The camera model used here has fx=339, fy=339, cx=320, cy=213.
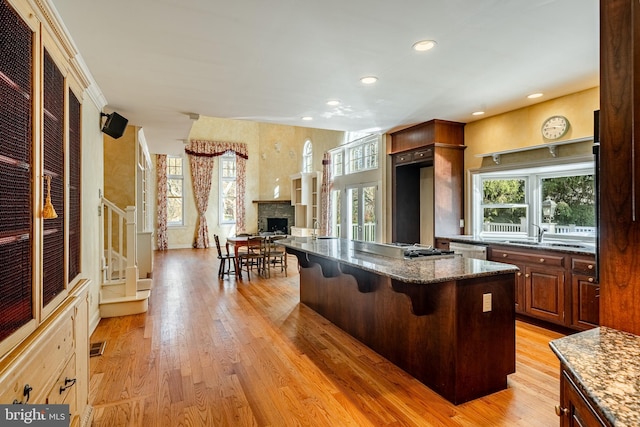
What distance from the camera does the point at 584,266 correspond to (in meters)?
3.30

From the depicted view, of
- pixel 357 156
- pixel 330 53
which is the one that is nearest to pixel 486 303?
pixel 330 53

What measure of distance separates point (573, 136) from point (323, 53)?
3032 millimetres

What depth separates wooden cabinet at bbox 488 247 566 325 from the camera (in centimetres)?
351

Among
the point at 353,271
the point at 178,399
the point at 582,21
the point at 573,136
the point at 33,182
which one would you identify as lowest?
the point at 178,399

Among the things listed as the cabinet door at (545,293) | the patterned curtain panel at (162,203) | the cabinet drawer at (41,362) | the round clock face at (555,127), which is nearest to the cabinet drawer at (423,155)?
the round clock face at (555,127)

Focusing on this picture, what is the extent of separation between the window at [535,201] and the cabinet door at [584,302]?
92 cm

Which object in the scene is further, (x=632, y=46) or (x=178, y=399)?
(x=178, y=399)

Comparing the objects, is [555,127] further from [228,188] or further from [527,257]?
[228,188]

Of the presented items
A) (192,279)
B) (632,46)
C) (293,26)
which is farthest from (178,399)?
(192,279)

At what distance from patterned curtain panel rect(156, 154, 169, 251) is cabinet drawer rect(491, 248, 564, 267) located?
9.62m

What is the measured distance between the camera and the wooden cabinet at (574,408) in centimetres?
85

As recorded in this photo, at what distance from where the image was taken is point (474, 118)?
16.1 ft

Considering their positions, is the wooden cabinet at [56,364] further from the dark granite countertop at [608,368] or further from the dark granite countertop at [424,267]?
the dark granite countertop at [424,267]

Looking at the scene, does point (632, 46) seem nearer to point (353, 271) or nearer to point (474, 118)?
point (353, 271)
